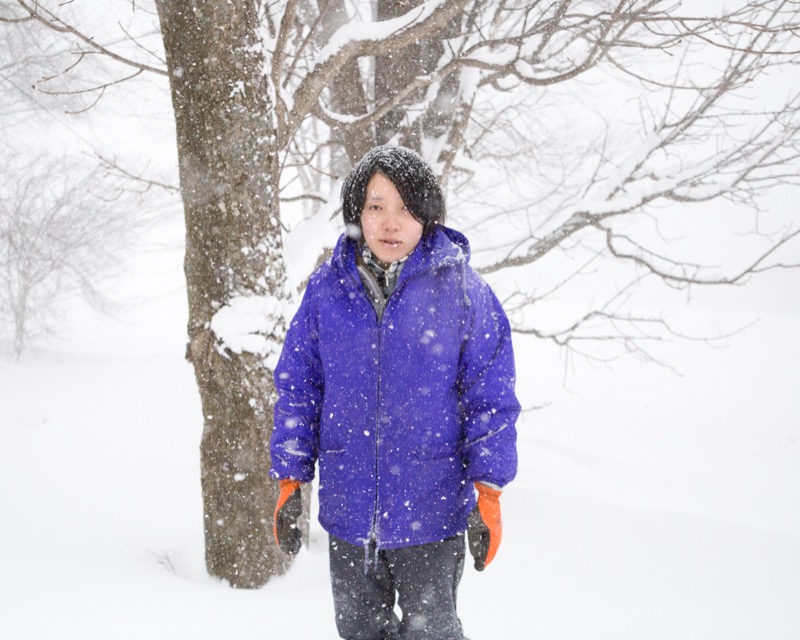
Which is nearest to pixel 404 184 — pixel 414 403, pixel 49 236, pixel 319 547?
pixel 414 403

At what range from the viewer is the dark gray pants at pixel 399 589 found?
1.55 metres

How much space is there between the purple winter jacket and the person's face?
45 mm

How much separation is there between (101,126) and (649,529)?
41.2 feet

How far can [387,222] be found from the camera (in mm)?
1575

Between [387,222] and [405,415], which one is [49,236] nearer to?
[387,222]

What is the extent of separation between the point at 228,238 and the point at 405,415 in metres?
1.19

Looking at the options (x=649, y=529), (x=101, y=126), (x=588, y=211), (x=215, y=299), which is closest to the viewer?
(x=215, y=299)

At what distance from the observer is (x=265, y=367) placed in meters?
2.37

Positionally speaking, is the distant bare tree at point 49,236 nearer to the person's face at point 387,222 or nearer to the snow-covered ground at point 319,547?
the snow-covered ground at point 319,547

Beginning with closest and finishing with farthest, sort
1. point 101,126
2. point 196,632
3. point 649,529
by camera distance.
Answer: point 196,632 → point 649,529 → point 101,126

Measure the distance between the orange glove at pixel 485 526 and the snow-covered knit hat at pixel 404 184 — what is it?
0.76 metres

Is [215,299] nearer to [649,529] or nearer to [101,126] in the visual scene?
[649,529]

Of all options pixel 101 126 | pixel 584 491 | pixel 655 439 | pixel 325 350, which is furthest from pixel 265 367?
pixel 101 126

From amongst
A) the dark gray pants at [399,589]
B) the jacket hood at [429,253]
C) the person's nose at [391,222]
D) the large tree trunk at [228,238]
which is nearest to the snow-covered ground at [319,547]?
the large tree trunk at [228,238]
